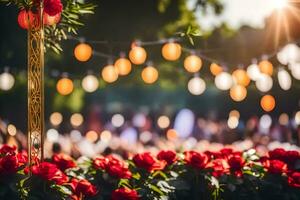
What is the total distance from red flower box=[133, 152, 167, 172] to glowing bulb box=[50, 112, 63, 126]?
1828cm

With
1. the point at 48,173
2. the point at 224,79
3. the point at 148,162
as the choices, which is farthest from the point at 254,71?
the point at 48,173

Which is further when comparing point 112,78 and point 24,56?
point 24,56

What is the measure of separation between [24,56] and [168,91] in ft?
111

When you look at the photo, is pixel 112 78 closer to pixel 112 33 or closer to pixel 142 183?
pixel 112 33

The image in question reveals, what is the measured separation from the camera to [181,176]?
425cm

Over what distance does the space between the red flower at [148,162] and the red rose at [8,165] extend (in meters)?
0.97

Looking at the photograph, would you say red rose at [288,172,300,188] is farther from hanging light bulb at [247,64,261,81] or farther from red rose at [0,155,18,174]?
hanging light bulb at [247,64,261,81]

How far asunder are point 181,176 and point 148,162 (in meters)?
0.32

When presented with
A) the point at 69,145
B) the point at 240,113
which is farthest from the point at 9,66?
the point at 240,113

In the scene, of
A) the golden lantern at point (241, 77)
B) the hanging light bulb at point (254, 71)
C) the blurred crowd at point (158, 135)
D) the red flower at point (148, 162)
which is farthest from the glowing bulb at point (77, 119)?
the red flower at point (148, 162)

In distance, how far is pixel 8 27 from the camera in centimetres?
1149

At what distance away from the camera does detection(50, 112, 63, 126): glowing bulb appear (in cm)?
2261

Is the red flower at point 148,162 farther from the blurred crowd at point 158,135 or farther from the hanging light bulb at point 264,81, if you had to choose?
the hanging light bulb at point 264,81

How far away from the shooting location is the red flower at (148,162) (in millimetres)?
4102
